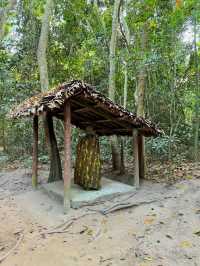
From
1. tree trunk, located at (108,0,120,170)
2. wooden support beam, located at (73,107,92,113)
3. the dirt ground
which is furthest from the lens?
tree trunk, located at (108,0,120,170)

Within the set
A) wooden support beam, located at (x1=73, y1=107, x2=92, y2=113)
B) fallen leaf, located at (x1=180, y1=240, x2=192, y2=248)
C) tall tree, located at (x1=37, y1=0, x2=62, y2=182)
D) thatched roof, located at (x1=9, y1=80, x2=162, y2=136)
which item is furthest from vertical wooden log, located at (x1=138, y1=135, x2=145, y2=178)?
fallen leaf, located at (x1=180, y1=240, x2=192, y2=248)

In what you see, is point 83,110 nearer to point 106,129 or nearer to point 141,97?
point 106,129

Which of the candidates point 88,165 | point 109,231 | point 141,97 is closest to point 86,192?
point 88,165

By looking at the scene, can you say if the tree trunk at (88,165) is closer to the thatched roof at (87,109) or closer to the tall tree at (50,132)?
the thatched roof at (87,109)

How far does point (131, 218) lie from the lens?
6.08m

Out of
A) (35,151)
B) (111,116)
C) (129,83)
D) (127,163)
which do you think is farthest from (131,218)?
(129,83)

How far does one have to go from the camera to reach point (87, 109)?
7090mm

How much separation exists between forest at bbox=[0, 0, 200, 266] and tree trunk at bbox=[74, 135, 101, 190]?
26 mm

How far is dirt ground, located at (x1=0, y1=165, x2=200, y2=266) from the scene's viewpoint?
14.9 ft

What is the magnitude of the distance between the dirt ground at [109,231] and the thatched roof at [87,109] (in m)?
1.73

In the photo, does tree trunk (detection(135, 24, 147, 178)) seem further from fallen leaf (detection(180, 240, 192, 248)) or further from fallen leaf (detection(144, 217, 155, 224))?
fallen leaf (detection(180, 240, 192, 248))

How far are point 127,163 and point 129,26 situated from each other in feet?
18.0

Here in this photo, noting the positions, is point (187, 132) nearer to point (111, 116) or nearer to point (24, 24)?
point (111, 116)

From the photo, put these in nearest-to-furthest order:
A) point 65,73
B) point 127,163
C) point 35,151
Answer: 1. point 35,151
2. point 127,163
3. point 65,73
